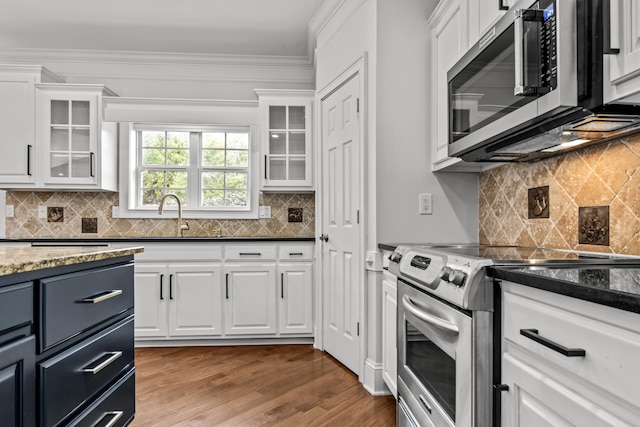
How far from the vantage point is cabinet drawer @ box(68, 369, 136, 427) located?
4.49 feet

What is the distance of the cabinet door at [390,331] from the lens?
2.10m

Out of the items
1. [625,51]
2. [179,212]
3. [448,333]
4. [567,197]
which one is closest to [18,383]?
[448,333]

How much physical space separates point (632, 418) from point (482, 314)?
0.48 meters

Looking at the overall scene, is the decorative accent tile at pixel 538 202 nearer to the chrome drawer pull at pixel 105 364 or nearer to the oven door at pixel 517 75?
the oven door at pixel 517 75

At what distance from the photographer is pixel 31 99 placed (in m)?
3.52

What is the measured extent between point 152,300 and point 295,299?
3.64 feet

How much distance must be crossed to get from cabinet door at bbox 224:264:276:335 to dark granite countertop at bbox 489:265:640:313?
244 cm

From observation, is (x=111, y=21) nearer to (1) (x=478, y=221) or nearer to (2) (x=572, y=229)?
(1) (x=478, y=221)

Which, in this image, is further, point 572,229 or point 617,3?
point 572,229

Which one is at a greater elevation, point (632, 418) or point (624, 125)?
point (624, 125)

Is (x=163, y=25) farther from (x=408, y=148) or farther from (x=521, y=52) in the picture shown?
(x=521, y=52)

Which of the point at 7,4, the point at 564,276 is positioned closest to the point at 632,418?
the point at 564,276

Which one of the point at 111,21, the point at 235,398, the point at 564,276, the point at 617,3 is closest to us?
the point at 564,276

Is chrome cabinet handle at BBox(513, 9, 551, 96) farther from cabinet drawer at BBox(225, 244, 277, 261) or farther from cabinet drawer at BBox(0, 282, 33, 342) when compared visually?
cabinet drawer at BBox(225, 244, 277, 261)
